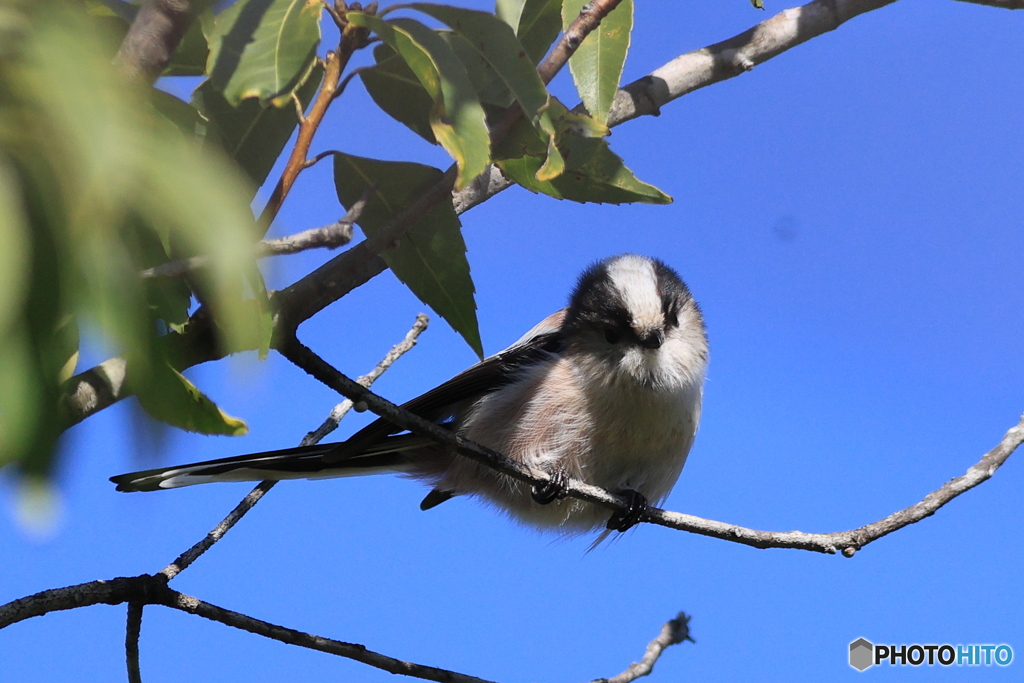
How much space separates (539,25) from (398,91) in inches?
13.0

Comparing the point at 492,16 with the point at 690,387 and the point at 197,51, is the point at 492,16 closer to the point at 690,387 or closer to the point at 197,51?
the point at 197,51

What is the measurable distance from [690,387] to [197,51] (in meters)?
1.54

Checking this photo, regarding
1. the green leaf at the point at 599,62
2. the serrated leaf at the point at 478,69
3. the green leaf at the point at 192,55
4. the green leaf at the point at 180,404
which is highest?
the green leaf at the point at 599,62

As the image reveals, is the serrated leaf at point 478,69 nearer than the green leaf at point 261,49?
No

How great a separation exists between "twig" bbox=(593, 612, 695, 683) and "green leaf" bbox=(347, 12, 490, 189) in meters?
1.54

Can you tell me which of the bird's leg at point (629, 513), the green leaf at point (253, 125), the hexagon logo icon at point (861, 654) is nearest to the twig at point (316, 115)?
the green leaf at point (253, 125)

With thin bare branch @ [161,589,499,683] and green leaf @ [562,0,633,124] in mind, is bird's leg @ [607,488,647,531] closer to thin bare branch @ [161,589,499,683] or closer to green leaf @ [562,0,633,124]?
thin bare branch @ [161,589,499,683]

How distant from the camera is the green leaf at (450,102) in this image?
0.91 metres

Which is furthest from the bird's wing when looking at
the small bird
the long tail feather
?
the long tail feather

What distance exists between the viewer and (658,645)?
2113 millimetres

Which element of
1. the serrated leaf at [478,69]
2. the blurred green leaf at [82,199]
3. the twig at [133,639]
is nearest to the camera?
the blurred green leaf at [82,199]

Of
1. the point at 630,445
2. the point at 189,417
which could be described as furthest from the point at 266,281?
the point at 630,445

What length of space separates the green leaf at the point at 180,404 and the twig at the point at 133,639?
0.78 m

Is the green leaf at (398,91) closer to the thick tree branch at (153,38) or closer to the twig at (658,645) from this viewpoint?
the thick tree branch at (153,38)
